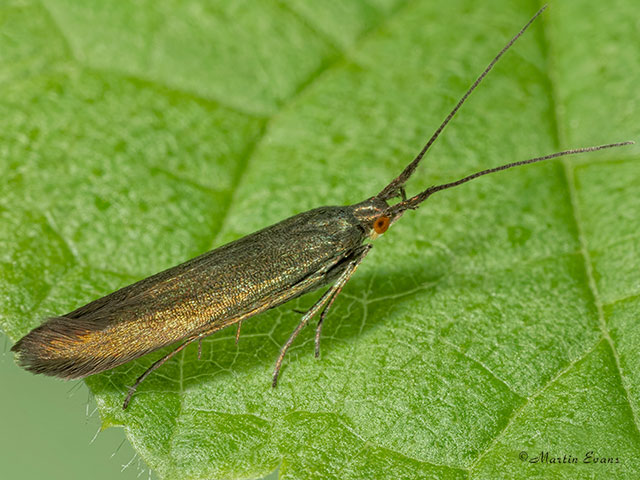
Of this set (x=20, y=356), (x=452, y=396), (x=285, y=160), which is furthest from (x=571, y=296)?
(x=20, y=356)

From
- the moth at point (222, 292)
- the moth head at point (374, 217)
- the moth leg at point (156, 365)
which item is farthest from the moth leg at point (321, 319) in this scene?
the moth leg at point (156, 365)

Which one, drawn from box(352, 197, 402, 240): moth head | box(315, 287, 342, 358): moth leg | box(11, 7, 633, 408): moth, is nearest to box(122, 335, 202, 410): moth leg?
box(11, 7, 633, 408): moth

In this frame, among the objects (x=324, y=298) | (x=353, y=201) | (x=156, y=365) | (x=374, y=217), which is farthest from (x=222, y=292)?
(x=353, y=201)

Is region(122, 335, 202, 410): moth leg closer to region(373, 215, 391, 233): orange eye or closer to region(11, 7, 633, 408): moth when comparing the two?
region(11, 7, 633, 408): moth

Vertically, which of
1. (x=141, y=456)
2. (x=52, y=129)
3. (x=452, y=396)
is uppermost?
(x=52, y=129)

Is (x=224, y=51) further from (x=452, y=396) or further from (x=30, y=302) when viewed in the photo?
(x=452, y=396)

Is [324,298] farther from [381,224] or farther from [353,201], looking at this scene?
[353,201]
